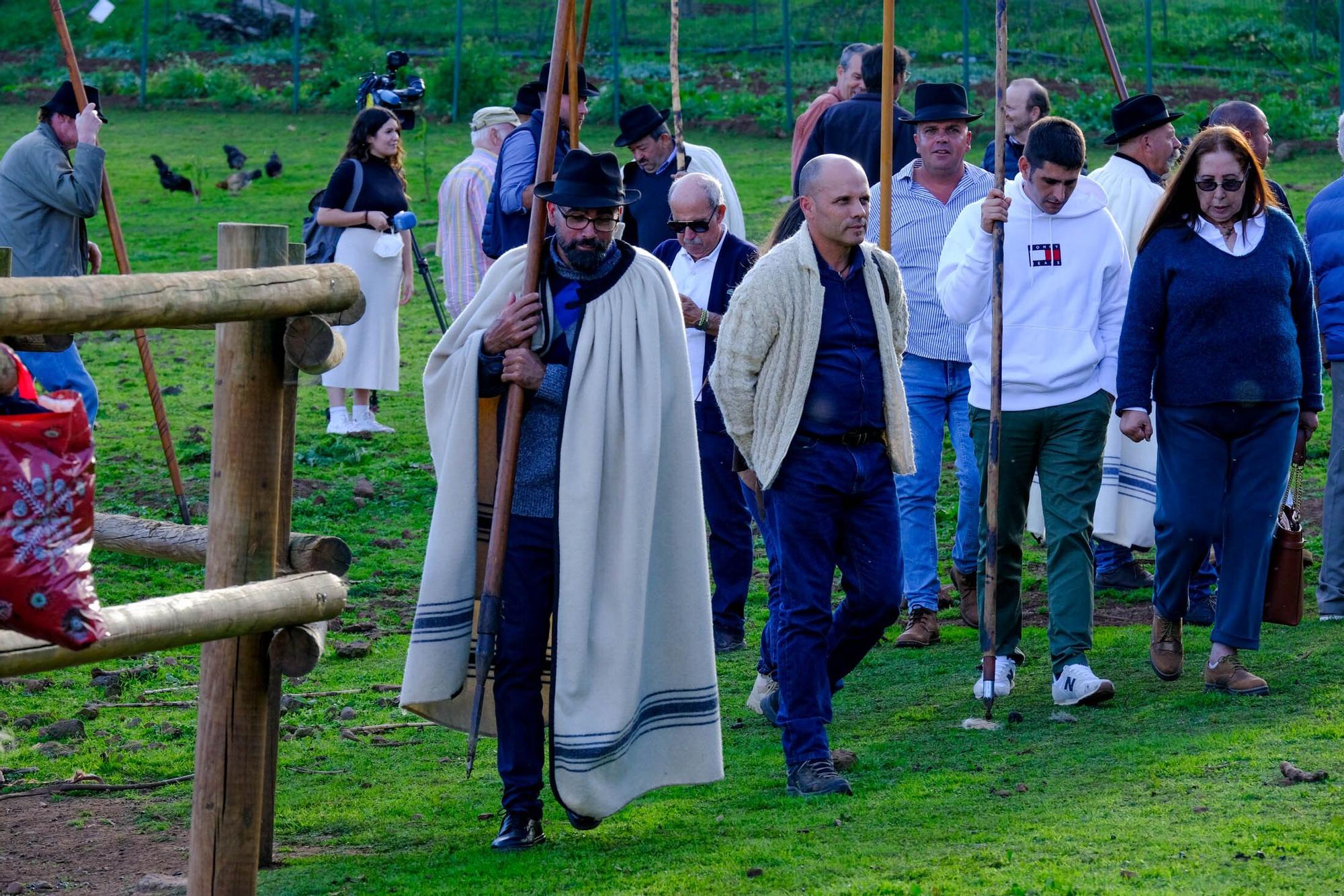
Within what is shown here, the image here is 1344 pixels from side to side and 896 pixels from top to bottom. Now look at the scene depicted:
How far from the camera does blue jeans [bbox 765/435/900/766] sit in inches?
238

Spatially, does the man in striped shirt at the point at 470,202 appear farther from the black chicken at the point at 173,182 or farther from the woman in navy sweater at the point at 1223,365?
the black chicken at the point at 173,182

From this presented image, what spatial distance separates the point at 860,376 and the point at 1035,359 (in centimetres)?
115

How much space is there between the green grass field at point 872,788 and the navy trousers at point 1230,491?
15.2 inches

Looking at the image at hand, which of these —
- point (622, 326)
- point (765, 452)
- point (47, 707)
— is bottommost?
point (47, 707)

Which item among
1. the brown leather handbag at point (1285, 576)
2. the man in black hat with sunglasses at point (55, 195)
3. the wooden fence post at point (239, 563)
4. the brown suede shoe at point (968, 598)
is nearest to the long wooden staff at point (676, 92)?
the brown suede shoe at point (968, 598)

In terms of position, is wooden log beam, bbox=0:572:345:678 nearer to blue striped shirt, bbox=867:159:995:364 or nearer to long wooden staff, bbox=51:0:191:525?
blue striped shirt, bbox=867:159:995:364

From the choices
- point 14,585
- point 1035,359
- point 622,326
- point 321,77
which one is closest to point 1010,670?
point 1035,359

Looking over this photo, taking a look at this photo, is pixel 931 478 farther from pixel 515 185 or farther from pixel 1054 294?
pixel 515 185

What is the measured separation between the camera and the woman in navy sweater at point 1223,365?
670 cm

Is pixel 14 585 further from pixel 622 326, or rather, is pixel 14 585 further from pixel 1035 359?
pixel 1035 359

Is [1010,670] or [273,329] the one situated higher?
[273,329]

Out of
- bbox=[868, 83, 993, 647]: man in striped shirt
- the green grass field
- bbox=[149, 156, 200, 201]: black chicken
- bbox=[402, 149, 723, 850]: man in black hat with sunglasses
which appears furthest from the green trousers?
bbox=[149, 156, 200, 201]: black chicken

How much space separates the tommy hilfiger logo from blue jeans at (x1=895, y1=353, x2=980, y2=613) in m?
1.14

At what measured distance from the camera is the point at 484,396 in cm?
575
